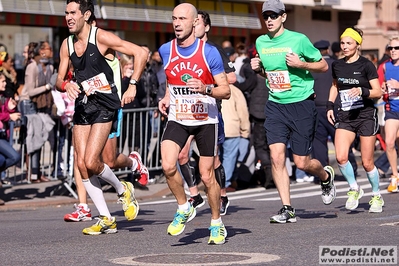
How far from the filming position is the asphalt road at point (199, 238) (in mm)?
8070

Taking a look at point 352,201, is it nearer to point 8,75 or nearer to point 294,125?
point 294,125

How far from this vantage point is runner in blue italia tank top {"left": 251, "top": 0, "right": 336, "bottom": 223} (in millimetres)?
10625

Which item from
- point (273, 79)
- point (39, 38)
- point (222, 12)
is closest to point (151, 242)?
point (273, 79)

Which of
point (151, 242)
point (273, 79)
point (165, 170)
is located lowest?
point (151, 242)

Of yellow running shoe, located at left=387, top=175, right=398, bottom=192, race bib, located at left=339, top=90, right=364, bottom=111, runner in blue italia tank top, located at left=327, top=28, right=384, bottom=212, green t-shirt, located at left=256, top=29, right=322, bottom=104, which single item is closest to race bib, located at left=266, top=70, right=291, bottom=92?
green t-shirt, located at left=256, top=29, right=322, bottom=104

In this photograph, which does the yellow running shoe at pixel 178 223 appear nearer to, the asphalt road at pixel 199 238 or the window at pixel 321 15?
the asphalt road at pixel 199 238

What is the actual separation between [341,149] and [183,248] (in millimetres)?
3523

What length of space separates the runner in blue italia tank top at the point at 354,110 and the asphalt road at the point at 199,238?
1.71 ft

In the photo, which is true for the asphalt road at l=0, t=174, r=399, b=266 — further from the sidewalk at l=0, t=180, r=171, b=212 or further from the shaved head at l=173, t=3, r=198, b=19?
the shaved head at l=173, t=3, r=198, b=19

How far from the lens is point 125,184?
34.7ft

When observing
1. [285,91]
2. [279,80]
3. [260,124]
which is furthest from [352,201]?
[260,124]

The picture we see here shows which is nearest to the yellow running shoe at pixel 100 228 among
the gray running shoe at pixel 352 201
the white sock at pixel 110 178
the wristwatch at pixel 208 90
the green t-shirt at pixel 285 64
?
the white sock at pixel 110 178

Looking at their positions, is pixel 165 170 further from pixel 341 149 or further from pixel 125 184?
pixel 341 149

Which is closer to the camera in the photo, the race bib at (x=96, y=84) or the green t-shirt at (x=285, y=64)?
the race bib at (x=96, y=84)
